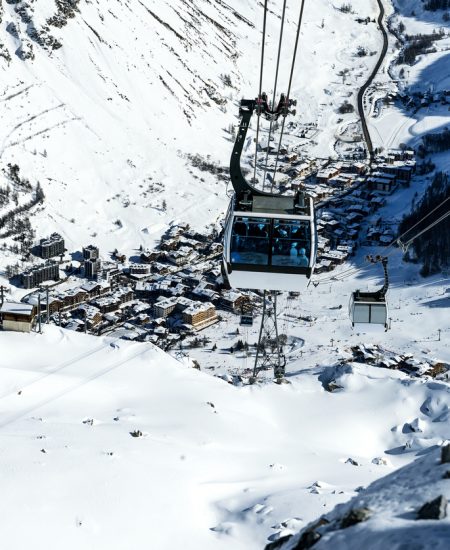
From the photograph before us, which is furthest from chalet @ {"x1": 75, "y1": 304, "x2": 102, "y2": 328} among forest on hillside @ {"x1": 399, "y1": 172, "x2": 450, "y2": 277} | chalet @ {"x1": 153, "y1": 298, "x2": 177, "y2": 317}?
forest on hillside @ {"x1": 399, "y1": 172, "x2": 450, "y2": 277}

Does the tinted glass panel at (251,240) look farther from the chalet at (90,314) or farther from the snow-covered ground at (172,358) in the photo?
the chalet at (90,314)

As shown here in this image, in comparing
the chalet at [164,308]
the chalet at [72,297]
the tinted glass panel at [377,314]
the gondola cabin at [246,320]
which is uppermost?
the tinted glass panel at [377,314]

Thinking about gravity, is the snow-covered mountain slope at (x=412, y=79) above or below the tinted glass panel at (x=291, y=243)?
above

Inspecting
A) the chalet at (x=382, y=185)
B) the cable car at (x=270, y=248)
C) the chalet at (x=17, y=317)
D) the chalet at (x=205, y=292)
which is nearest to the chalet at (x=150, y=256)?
the chalet at (x=205, y=292)

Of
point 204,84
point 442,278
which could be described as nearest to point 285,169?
point 204,84

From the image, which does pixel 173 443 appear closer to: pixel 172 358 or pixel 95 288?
pixel 172 358

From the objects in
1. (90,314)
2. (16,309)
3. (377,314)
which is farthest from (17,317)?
(90,314)

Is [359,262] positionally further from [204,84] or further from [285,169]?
[204,84]
